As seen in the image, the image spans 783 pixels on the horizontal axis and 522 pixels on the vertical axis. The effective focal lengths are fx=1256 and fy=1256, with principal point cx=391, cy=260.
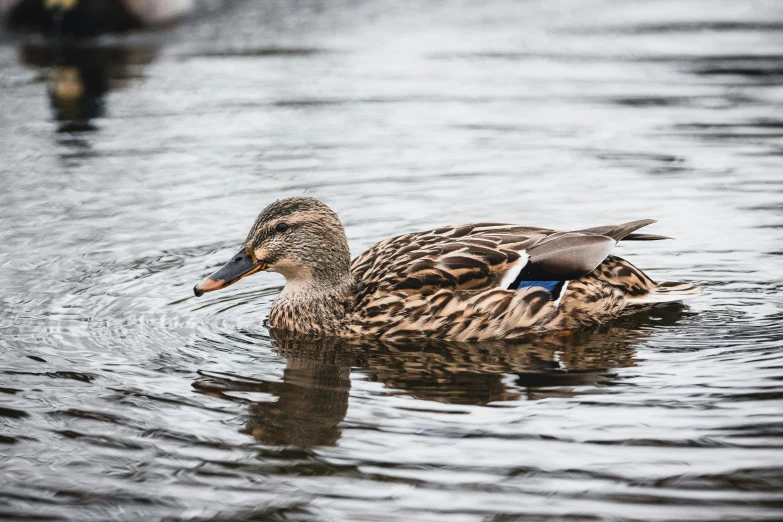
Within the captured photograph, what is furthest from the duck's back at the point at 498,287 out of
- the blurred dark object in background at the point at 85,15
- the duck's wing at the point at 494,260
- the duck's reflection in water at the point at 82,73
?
the blurred dark object in background at the point at 85,15

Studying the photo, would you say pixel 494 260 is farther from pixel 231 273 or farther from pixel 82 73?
pixel 82 73

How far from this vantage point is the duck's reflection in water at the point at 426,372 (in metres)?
6.17

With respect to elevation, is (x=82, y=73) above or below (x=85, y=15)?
below

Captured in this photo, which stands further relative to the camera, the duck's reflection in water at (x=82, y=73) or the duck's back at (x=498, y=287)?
the duck's reflection in water at (x=82, y=73)

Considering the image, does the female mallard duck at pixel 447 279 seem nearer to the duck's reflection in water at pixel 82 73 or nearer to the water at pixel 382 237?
the water at pixel 382 237

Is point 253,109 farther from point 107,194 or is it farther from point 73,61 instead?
point 73,61

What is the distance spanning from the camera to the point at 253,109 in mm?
12477

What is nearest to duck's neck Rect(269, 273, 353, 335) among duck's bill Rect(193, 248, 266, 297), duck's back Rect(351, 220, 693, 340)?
duck's back Rect(351, 220, 693, 340)

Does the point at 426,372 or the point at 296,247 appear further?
the point at 296,247

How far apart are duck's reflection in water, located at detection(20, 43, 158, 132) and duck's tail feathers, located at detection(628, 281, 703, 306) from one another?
6.51 m

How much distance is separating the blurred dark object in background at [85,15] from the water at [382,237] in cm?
44

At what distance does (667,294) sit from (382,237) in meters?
2.32

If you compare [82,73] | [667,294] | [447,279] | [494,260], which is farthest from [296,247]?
[82,73]

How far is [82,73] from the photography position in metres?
14.4
